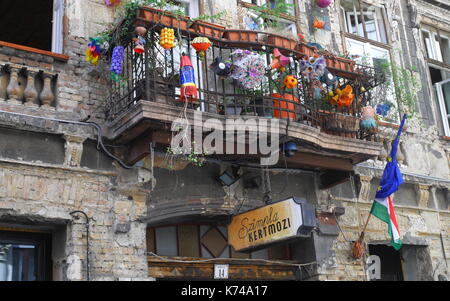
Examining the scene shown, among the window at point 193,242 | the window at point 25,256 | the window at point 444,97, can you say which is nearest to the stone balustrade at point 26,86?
the window at point 25,256

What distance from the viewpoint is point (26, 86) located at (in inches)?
339

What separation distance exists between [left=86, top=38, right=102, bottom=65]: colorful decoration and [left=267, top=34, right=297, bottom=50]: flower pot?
2.37 metres

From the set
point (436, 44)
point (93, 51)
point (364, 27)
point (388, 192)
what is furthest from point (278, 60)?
point (436, 44)

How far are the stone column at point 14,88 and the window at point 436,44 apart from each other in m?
8.68

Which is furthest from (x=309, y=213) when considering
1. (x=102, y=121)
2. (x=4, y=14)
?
(x=4, y=14)

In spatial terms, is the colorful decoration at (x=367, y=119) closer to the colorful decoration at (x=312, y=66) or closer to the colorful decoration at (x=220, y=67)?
the colorful decoration at (x=312, y=66)

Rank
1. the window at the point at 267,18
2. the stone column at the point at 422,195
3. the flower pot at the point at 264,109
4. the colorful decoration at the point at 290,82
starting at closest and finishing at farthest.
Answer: the flower pot at the point at 264,109 < the colorful decoration at the point at 290,82 < the window at the point at 267,18 < the stone column at the point at 422,195

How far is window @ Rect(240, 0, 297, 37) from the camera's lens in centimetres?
1088

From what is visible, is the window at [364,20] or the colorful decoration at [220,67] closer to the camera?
the colorful decoration at [220,67]

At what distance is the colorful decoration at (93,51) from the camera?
29.3ft

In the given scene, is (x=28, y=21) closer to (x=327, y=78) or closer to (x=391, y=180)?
(x=327, y=78)

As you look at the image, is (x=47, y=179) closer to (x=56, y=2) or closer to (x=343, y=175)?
(x=56, y=2)
